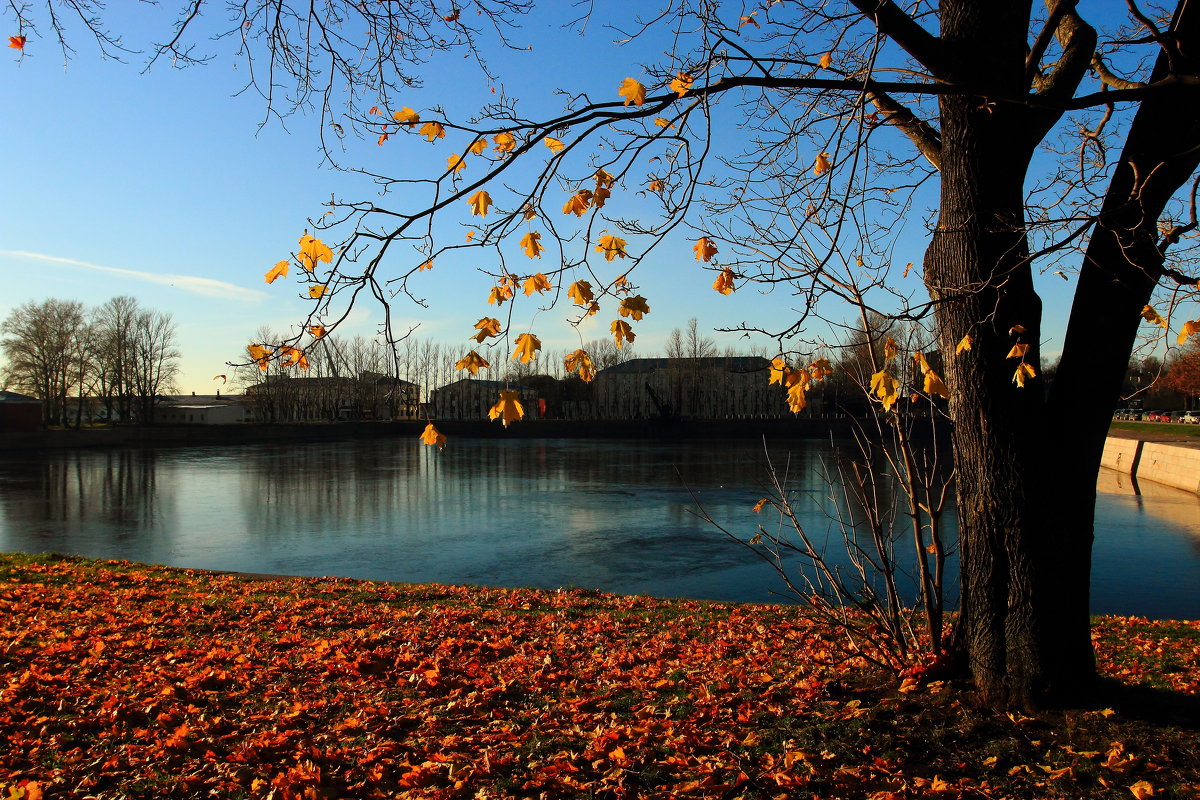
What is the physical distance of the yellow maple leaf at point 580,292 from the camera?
3.77 meters

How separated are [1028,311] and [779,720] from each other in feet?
8.21

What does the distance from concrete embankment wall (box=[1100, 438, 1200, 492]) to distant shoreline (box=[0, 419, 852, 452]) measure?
1889 cm

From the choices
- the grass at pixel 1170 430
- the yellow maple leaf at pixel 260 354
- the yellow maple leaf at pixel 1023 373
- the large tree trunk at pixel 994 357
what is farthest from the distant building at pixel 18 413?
the grass at pixel 1170 430

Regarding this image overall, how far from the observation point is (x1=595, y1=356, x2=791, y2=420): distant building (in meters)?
92.3

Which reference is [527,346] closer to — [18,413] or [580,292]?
[580,292]

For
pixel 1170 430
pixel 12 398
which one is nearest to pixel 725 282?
pixel 1170 430

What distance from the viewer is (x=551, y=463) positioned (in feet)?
132

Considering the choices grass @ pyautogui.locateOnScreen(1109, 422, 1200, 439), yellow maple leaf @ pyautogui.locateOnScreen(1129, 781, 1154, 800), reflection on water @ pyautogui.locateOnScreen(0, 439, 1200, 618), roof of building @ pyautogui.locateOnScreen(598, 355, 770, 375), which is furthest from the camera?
roof of building @ pyautogui.locateOnScreen(598, 355, 770, 375)

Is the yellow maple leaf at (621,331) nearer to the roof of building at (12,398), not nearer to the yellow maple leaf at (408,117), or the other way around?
the yellow maple leaf at (408,117)

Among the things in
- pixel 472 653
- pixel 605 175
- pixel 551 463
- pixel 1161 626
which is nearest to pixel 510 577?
pixel 472 653

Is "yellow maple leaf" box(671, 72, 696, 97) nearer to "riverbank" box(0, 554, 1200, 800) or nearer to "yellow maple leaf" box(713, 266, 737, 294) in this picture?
"yellow maple leaf" box(713, 266, 737, 294)

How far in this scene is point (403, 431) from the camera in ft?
248

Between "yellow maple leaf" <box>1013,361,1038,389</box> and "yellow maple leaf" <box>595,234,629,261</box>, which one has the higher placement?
"yellow maple leaf" <box>595,234,629,261</box>

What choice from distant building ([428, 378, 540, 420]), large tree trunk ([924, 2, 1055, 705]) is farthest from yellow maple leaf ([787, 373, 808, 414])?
distant building ([428, 378, 540, 420])
